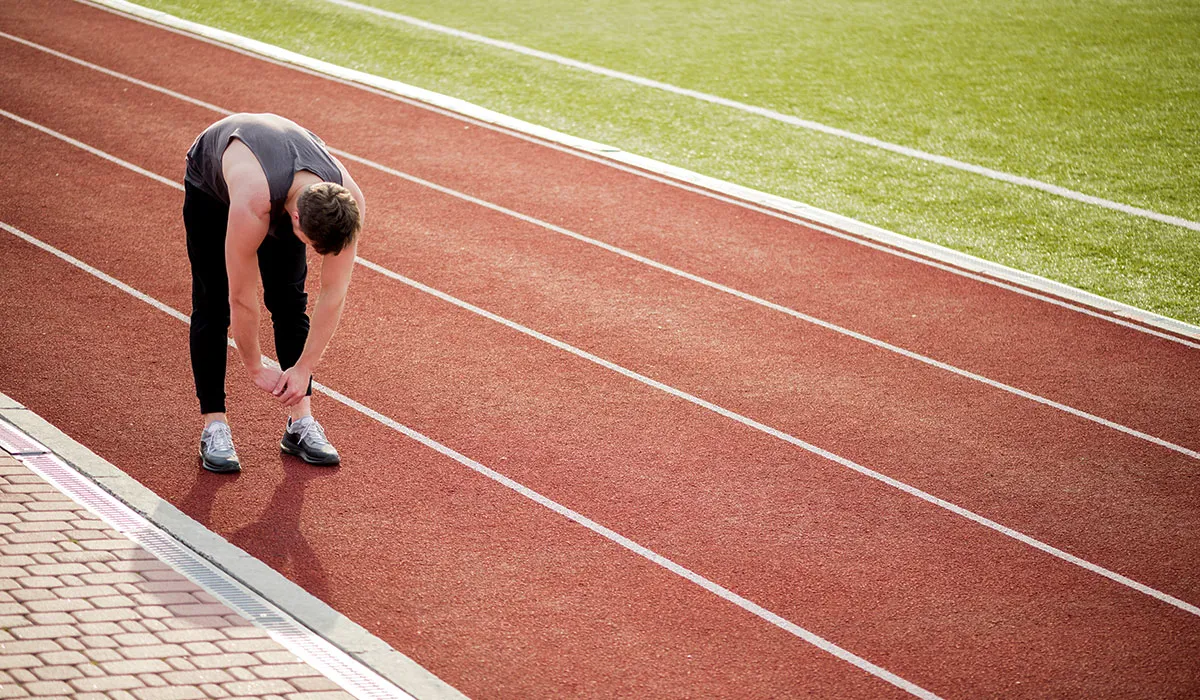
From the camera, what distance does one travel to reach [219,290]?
18.2 feet

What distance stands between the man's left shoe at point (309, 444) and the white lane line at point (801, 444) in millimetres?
2026

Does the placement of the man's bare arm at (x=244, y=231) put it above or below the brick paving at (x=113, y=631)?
above

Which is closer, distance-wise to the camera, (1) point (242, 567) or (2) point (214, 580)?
(2) point (214, 580)

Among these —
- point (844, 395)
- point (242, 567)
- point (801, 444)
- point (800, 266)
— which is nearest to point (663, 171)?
point (800, 266)

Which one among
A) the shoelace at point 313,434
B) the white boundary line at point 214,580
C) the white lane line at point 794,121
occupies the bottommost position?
the white boundary line at point 214,580

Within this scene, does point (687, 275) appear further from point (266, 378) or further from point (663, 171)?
point (266, 378)

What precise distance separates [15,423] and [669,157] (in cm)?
738

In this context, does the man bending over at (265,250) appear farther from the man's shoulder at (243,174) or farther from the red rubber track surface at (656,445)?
the red rubber track surface at (656,445)

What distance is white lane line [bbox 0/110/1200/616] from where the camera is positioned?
5.62 metres

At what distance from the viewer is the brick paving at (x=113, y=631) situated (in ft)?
13.6

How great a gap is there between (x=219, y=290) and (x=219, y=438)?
78 centimetres

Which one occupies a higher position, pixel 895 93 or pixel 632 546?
pixel 895 93

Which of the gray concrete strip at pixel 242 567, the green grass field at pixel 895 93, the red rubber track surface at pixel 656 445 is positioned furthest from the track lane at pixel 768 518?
the green grass field at pixel 895 93

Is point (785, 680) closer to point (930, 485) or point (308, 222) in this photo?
point (930, 485)
